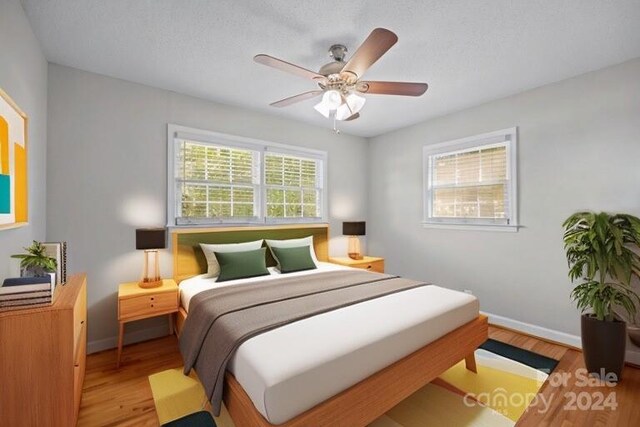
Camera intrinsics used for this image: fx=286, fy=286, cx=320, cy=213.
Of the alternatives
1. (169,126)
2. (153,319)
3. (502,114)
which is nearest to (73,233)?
(153,319)

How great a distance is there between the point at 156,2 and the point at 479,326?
3339 mm

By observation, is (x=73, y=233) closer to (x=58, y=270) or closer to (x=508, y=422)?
(x=58, y=270)

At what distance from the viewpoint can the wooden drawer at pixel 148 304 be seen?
2.51 m

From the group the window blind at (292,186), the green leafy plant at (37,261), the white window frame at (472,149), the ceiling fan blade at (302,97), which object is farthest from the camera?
the window blind at (292,186)

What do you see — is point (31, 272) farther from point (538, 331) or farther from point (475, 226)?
point (538, 331)

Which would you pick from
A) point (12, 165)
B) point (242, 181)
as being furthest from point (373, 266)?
point (12, 165)

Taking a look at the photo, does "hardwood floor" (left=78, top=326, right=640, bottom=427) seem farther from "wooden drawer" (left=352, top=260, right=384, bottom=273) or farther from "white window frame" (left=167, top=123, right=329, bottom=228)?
"wooden drawer" (left=352, top=260, right=384, bottom=273)

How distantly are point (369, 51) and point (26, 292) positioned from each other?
7.78ft

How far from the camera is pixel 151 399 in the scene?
2080 millimetres

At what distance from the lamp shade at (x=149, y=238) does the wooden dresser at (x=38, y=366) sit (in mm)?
1156

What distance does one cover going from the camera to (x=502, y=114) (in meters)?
3.43

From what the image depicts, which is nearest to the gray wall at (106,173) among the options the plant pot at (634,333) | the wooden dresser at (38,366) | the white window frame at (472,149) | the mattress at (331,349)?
the wooden dresser at (38,366)

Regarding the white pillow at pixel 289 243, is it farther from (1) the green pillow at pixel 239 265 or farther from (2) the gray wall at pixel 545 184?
(2) the gray wall at pixel 545 184

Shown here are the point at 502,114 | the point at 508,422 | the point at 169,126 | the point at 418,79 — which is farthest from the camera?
the point at 502,114
